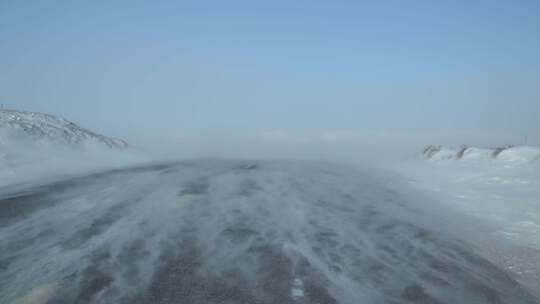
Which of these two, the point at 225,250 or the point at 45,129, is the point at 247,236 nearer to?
the point at 225,250

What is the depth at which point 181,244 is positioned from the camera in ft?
21.0

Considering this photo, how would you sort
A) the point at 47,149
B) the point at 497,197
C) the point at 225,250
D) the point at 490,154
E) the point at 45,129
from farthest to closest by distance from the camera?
1. the point at 490,154
2. the point at 45,129
3. the point at 47,149
4. the point at 497,197
5. the point at 225,250

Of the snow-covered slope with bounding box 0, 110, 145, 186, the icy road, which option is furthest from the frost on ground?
the snow-covered slope with bounding box 0, 110, 145, 186

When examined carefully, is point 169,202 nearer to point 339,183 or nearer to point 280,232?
point 280,232

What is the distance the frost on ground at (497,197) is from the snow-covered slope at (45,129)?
13.9 metres

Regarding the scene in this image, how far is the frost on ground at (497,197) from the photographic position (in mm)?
6945

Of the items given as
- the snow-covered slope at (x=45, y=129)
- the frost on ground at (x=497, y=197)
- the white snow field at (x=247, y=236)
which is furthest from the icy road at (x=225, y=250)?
the snow-covered slope at (x=45, y=129)

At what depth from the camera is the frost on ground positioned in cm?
695

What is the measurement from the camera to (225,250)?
6250mm

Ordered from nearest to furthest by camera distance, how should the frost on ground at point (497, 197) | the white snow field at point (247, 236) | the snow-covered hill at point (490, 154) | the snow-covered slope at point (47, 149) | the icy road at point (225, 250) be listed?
1. the icy road at point (225, 250)
2. the white snow field at point (247, 236)
3. the frost on ground at point (497, 197)
4. the snow-covered slope at point (47, 149)
5. the snow-covered hill at point (490, 154)

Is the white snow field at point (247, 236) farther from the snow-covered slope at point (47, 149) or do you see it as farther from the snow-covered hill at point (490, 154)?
the snow-covered hill at point (490, 154)

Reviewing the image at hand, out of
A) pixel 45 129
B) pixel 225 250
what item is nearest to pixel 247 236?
pixel 225 250

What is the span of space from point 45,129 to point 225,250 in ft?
38.7

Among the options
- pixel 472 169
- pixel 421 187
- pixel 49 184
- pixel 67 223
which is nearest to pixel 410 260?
pixel 67 223
